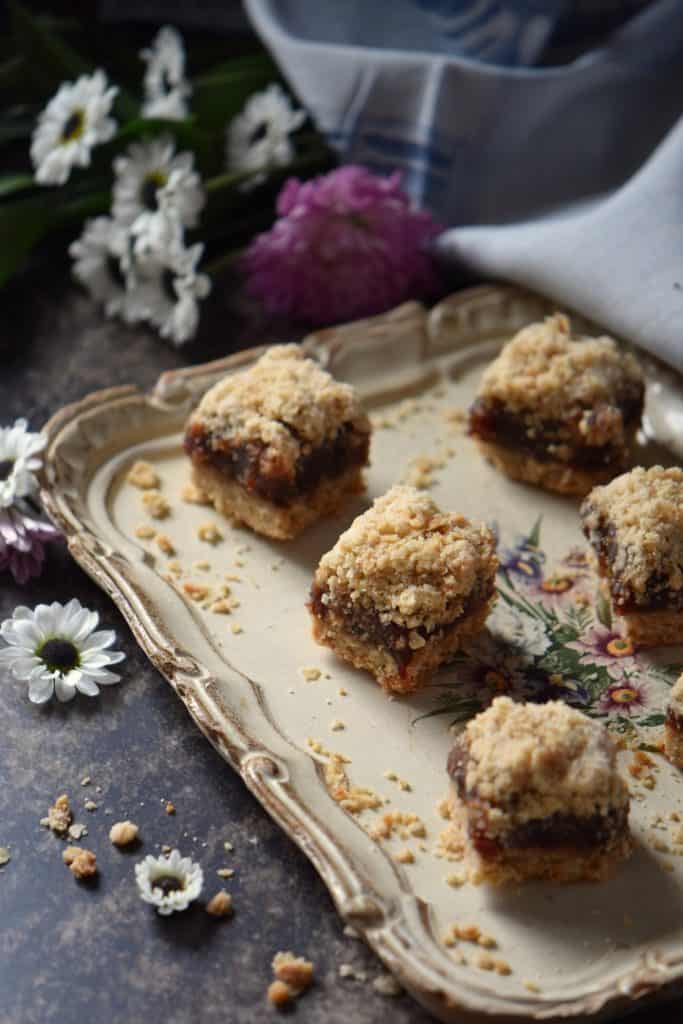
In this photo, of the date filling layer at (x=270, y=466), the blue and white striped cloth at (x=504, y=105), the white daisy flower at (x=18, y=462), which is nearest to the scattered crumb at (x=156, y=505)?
the date filling layer at (x=270, y=466)

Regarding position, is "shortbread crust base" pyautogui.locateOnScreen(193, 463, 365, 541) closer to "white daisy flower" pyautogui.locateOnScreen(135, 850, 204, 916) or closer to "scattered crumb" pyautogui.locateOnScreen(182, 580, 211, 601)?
"scattered crumb" pyautogui.locateOnScreen(182, 580, 211, 601)

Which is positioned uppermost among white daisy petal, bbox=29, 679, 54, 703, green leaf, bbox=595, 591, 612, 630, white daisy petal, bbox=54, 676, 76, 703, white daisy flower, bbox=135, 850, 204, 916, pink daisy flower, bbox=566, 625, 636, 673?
white daisy petal, bbox=29, 679, 54, 703

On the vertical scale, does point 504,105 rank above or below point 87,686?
above

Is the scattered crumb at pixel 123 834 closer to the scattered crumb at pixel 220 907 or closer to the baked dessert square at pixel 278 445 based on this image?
the scattered crumb at pixel 220 907

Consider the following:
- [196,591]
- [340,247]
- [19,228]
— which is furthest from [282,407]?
[19,228]

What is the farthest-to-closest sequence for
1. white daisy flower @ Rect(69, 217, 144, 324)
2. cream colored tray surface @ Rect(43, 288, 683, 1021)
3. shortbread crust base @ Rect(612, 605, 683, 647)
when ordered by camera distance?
white daisy flower @ Rect(69, 217, 144, 324) → shortbread crust base @ Rect(612, 605, 683, 647) → cream colored tray surface @ Rect(43, 288, 683, 1021)

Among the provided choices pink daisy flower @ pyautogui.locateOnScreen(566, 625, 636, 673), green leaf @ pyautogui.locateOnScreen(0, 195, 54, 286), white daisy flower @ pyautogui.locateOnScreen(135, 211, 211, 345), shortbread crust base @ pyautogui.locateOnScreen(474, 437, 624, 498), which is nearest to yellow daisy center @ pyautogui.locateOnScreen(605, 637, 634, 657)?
pink daisy flower @ pyautogui.locateOnScreen(566, 625, 636, 673)

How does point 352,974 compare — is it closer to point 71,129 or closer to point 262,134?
point 71,129
